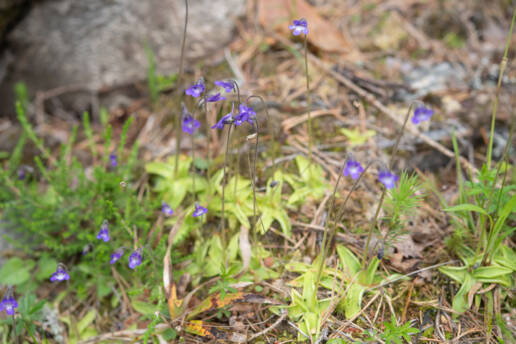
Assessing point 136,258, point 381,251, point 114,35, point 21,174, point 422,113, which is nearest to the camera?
point 422,113

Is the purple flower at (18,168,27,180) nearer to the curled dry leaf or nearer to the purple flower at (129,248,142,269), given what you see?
the purple flower at (129,248,142,269)

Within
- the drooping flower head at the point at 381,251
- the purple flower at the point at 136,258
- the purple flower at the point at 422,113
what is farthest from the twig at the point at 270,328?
the purple flower at the point at 422,113

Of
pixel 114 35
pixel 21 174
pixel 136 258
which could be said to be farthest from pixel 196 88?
pixel 114 35

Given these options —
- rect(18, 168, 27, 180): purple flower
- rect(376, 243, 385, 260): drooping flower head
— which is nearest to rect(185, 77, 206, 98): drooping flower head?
rect(376, 243, 385, 260): drooping flower head

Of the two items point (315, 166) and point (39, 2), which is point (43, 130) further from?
point (315, 166)

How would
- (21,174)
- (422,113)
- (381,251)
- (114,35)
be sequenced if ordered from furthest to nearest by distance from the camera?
1. (114,35)
2. (21,174)
3. (381,251)
4. (422,113)

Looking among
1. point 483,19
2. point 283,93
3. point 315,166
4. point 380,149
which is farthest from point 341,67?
point 483,19

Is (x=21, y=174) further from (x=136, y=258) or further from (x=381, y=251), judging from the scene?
(x=381, y=251)
